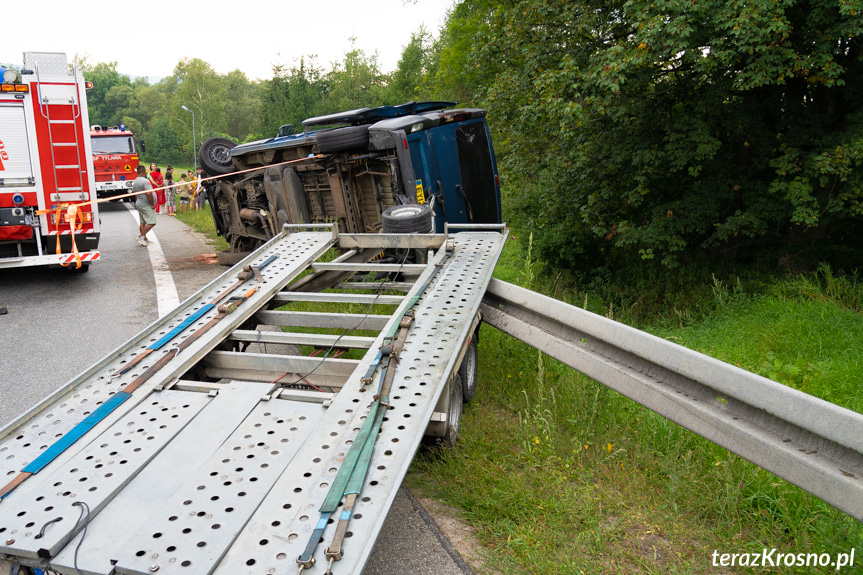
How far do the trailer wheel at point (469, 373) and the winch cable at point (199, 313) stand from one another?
5.86 ft

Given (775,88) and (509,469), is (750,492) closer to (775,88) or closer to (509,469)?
(509,469)

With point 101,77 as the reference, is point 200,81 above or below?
below

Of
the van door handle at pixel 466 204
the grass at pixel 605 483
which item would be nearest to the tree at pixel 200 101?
the van door handle at pixel 466 204

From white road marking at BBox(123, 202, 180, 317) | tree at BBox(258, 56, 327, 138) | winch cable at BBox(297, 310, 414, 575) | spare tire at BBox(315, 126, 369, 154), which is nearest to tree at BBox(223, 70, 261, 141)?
tree at BBox(258, 56, 327, 138)

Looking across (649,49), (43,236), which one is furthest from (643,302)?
(43,236)

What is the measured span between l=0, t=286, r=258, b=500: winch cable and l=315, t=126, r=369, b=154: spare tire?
3.49 meters

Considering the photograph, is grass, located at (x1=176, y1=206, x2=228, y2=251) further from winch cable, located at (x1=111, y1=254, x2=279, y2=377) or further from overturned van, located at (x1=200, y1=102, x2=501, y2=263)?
winch cable, located at (x1=111, y1=254, x2=279, y2=377)

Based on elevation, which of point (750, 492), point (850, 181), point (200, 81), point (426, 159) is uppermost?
point (200, 81)

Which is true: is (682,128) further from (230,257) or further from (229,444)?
(230,257)

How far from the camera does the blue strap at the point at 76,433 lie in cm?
266

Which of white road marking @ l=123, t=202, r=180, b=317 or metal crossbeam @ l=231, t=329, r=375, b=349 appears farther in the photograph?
white road marking @ l=123, t=202, r=180, b=317

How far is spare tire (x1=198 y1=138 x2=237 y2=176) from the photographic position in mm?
10547

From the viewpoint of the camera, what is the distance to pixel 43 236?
27.8ft

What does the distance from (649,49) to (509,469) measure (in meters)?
5.02
